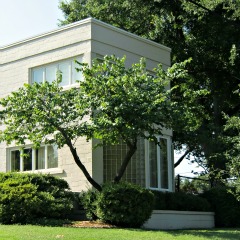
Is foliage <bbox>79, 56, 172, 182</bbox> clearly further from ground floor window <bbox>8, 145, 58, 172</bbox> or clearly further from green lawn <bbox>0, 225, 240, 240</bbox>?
ground floor window <bbox>8, 145, 58, 172</bbox>

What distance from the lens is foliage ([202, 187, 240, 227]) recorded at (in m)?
19.9

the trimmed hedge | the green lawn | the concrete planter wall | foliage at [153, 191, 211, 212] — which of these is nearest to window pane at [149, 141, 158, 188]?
foliage at [153, 191, 211, 212]

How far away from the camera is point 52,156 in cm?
1938

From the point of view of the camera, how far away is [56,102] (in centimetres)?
1580

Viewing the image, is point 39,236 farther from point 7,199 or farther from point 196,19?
point 196,19

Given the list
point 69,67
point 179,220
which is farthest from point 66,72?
point 179,220

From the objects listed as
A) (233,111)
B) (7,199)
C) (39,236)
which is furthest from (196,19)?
(39,236)

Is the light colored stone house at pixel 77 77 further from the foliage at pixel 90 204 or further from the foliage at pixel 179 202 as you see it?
the foliage at pixel 90 204

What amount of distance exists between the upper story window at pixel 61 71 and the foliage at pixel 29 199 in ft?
13.5

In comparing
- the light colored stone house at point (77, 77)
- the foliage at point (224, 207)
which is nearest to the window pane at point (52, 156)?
the light colored stone house at point (77, 77)

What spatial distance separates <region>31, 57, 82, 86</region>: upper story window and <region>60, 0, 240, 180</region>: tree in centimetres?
530

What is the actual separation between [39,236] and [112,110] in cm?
485

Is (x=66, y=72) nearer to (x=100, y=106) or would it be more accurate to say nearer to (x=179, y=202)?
(x=100, y=106)

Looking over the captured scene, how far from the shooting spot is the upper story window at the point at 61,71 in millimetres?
19156
